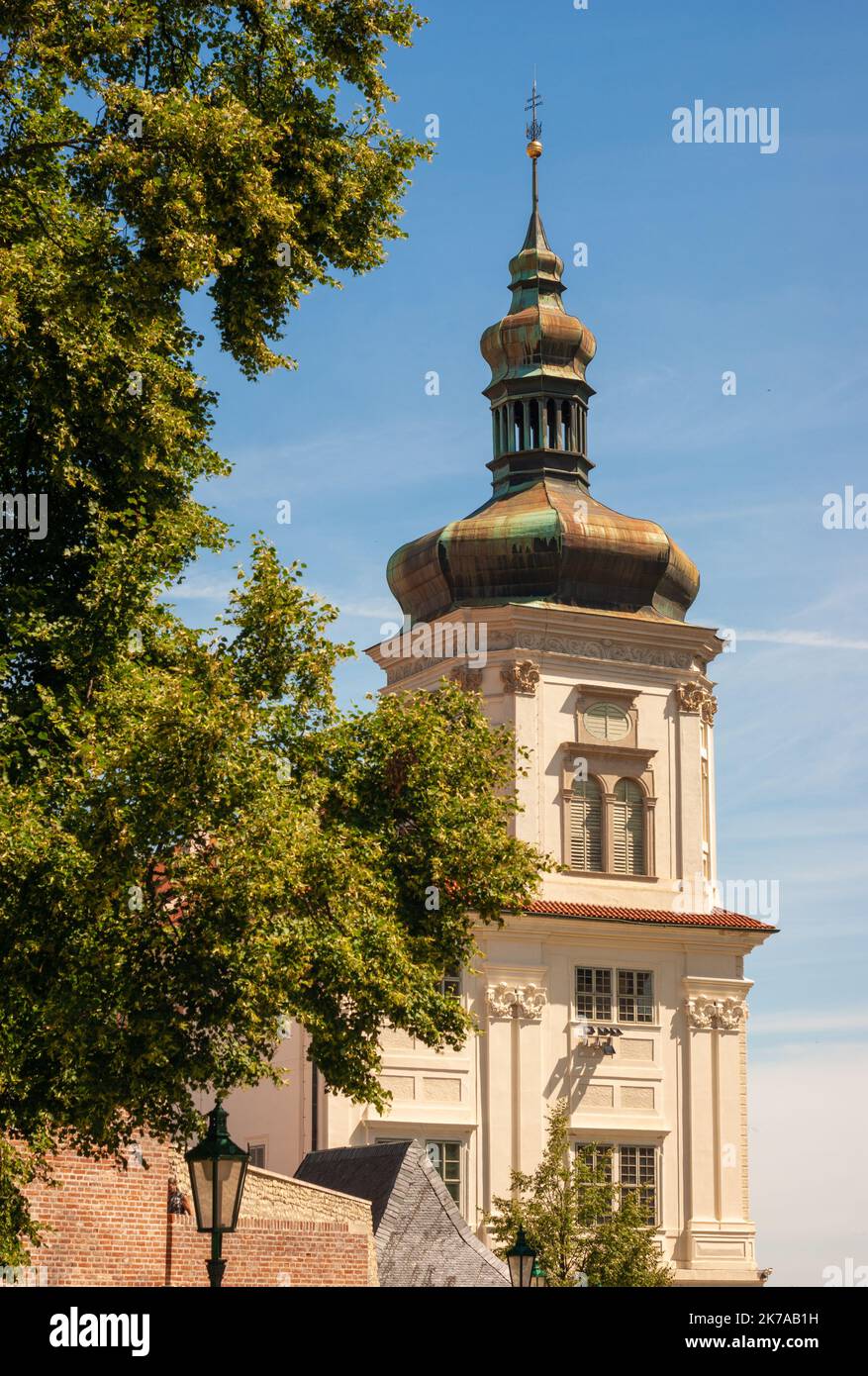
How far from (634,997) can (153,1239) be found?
3162cm

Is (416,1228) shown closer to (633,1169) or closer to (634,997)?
(633,1169)

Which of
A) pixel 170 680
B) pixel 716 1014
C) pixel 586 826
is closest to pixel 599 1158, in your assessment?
pixel 716 1014

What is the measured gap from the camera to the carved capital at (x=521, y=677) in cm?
5619

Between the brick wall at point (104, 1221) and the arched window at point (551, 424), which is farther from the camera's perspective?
the arched window at point (551, 424)

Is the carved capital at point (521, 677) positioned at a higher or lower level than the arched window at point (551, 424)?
lower

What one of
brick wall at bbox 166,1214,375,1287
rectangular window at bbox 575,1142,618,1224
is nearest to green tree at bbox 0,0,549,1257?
brick wall at bbox 166,1214,375,1287

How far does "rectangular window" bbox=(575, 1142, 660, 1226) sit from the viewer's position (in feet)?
171

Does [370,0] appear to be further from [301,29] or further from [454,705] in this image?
[454,705]

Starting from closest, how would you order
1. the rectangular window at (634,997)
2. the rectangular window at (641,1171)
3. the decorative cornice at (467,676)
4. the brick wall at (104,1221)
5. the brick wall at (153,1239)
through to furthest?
the brick wall at (104,1221)
the brick wall at (153,1239)
the rectangular window at (641,1171)
the rectangular window at (634,997)
the decorative cornice at (467,676)

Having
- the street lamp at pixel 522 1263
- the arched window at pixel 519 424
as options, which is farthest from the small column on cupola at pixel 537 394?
the street lamp at pixel 522 1263

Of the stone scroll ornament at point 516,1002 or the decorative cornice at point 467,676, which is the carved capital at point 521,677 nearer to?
the decorative cornice at point 467,676

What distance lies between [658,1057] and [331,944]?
3569 centimetres

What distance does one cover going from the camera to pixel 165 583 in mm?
22062

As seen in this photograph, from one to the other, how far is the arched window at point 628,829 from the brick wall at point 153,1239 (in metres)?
30.0
